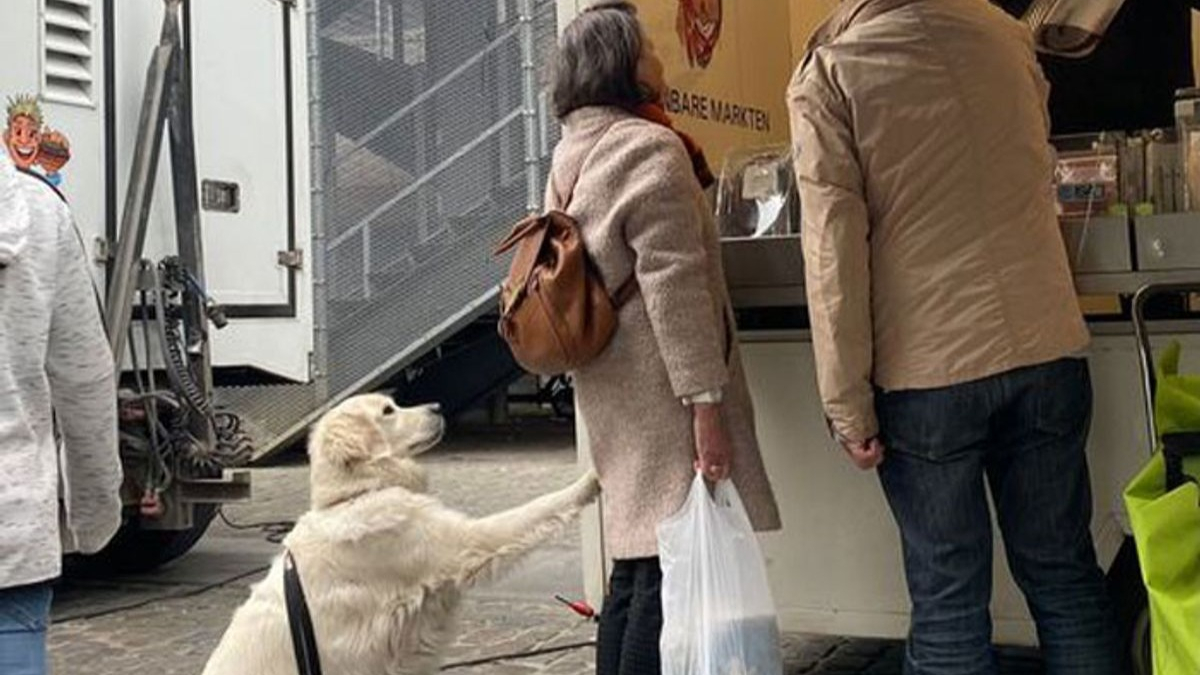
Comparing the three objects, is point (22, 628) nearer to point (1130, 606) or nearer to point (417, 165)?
point (1130, 606)

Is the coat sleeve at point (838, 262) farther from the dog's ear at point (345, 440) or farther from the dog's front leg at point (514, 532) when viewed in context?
the dog's ear at point (345, 440)

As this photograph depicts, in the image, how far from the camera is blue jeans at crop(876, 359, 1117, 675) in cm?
299

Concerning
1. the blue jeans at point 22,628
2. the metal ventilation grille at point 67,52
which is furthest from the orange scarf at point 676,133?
the metal ventilation grille at point 67,52

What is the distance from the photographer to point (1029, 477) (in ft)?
10.1

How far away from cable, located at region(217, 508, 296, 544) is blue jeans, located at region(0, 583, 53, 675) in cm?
593

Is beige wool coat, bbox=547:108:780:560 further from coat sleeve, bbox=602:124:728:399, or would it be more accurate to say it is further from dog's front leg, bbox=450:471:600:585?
dog's front leg, bbox=450:471:600:585

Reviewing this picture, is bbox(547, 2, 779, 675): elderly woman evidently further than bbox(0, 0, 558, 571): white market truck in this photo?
No

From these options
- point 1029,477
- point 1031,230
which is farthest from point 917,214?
point 1029,477

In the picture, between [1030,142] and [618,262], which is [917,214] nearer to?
[1030,142]

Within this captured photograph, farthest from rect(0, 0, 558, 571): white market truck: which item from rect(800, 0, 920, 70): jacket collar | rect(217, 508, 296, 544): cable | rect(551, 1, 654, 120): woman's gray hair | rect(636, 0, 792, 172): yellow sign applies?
rect(800, 0, 920, 70): jacket collar

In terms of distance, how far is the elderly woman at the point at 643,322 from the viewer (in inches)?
128

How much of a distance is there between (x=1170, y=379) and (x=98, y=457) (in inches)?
87.2

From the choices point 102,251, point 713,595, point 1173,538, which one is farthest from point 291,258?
point 1173,538

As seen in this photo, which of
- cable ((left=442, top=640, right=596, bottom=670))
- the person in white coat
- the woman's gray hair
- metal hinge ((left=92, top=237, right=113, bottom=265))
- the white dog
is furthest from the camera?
metal hinge ((left=92, top=237, right=113, bottom=265))
